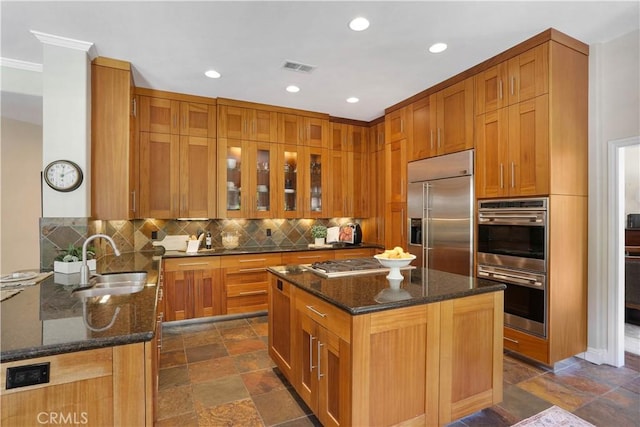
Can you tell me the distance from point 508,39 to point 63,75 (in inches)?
153

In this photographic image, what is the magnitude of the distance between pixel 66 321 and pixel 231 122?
11.2 ft

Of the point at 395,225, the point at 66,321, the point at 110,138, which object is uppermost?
the point at 110,138

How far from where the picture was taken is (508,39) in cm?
277

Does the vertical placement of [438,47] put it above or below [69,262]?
above

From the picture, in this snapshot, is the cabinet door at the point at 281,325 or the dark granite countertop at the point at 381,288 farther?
the cabinet door at the point at 281,325

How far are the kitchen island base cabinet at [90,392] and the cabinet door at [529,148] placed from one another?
3.05 meters

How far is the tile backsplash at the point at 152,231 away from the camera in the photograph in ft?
9.08

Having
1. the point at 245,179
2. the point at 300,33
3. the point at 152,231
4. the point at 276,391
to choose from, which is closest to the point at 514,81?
the point at 300,33

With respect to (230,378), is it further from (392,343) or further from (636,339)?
(636,339)

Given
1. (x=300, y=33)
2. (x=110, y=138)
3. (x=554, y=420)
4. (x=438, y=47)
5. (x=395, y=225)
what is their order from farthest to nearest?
1. (x=395, y=225)
2. (x=110, y=138)
3. (x=438, y=47)
4. (x=300, y=33)
5. (x=554, y=420)

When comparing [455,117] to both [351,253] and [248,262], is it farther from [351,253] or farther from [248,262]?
[248,262]

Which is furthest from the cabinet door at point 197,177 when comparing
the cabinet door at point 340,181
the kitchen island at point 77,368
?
the kitchen island at point 77,368

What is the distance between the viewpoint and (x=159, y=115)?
3967 millimetres

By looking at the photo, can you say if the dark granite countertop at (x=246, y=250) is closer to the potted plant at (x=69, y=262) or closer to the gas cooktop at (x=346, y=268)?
the potted plant at (x=69, y=262)
